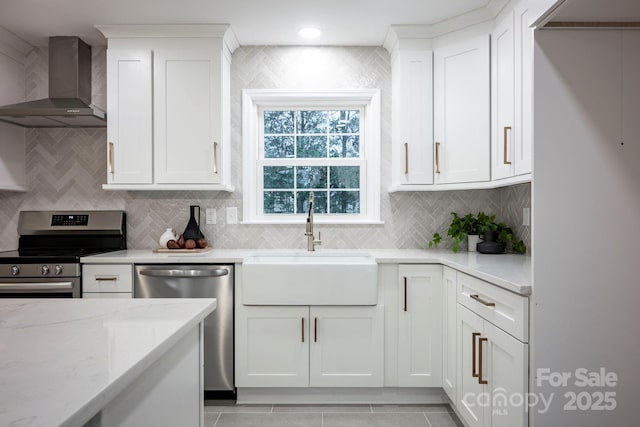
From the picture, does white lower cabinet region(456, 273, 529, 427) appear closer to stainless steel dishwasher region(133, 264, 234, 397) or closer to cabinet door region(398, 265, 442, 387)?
cabinet door region(398, 265, 442, 387)

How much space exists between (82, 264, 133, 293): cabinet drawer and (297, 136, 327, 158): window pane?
5.13 feet

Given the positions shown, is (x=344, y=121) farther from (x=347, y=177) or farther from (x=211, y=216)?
(x=211, y=216)

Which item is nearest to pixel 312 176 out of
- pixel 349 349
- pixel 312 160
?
pixel 312 160

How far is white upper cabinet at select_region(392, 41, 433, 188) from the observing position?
2.82 meters

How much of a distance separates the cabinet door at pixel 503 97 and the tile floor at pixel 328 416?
59.4 inches

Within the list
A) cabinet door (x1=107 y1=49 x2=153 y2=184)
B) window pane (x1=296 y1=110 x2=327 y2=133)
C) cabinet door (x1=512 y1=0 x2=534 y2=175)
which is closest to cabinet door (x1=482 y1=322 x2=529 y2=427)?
cabinet door (x1=512 y1=0 x2=534 y2=175)

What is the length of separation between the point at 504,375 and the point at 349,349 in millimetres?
1045

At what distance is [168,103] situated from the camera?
9.28ft

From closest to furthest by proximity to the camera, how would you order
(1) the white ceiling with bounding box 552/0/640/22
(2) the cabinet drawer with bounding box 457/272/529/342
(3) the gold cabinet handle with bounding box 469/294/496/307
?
(1) the white ceiling with bounding box 552/0/640/22 → (2) the cabinet drawer with bounding box 457/272/529/342 → (3) the gold cabinet handle with bounding box 469/294/496/307

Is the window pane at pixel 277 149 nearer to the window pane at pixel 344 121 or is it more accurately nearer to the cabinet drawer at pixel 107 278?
the window pane at pixel 344 121

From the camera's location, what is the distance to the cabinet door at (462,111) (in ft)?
8.29

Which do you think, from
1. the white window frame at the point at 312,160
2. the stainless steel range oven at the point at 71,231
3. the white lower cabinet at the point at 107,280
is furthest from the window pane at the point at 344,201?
the stainless steel range oven at the point at 71,231

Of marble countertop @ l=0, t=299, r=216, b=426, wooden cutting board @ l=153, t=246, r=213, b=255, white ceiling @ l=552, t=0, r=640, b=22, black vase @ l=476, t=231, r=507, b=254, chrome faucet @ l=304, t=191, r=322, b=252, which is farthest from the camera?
chrome faucet @ l=304, t=191, r=322, b=252

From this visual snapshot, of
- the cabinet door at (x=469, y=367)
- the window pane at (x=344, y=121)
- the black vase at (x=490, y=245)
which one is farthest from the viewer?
the window pane at (x=344, y=121)
